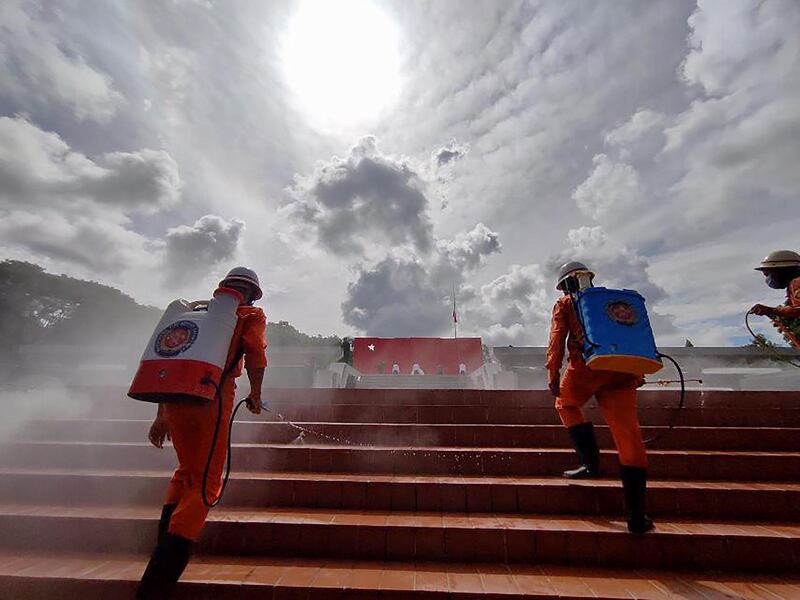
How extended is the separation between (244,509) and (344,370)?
9941 millimetres

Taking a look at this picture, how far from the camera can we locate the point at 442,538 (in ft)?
8.68

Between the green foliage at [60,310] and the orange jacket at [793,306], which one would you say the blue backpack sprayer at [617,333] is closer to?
the orange jacket at [793,306]

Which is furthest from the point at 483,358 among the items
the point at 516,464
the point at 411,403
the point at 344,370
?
the point at 516,464

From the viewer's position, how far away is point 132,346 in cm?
1580

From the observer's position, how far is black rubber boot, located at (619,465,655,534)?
8.55 feet

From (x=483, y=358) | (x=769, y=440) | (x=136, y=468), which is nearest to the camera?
(x=136, y=468)

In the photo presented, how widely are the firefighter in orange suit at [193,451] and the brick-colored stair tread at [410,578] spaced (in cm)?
29

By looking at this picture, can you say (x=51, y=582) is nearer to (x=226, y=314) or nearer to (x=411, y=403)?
(x=226, y=314)

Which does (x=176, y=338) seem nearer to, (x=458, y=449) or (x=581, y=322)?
(x=458, y=449)

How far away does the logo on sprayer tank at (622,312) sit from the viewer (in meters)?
2.86

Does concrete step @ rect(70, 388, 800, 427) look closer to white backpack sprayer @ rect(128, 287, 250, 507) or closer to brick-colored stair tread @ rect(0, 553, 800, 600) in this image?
brick-colored stair tread @ rect(0, 553, 800, 600)

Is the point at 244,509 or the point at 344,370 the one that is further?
the point at 344,370

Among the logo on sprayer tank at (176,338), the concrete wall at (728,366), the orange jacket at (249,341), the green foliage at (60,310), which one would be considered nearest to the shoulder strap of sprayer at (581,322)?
the orange jacket at (249,341)

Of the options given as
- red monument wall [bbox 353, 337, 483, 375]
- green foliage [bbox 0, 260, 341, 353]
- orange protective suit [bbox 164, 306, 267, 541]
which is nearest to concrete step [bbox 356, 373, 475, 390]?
red monument wall [bbox 353, 337, 483, 375]
